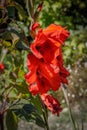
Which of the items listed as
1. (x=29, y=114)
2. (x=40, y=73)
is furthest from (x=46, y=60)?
(x=29, y=114)

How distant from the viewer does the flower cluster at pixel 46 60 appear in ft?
4.45

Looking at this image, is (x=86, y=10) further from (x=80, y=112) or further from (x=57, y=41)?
(x=57, y=41)

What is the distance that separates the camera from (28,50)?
1.39 metres

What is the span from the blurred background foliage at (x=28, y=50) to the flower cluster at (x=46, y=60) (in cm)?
5

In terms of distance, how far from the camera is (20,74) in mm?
→ 1943

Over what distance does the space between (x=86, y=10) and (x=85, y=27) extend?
1.54ft

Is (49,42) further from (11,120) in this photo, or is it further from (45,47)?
(11,120)

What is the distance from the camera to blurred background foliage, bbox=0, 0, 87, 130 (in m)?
1.54

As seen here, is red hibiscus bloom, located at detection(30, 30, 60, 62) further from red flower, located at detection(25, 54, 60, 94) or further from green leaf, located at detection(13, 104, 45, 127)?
green leaf, located at detection(13, 104, 45, 127)

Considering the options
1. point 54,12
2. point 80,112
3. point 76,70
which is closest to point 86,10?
point 54,12

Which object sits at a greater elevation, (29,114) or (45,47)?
(45,47)

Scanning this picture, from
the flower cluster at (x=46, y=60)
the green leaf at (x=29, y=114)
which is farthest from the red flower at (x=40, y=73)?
the green leaf at (x=29, y=114)

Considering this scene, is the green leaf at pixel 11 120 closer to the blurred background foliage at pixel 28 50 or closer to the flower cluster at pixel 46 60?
the blurred background foliage at pixel 28 50

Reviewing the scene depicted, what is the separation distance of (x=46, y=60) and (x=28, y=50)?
0.07 m
